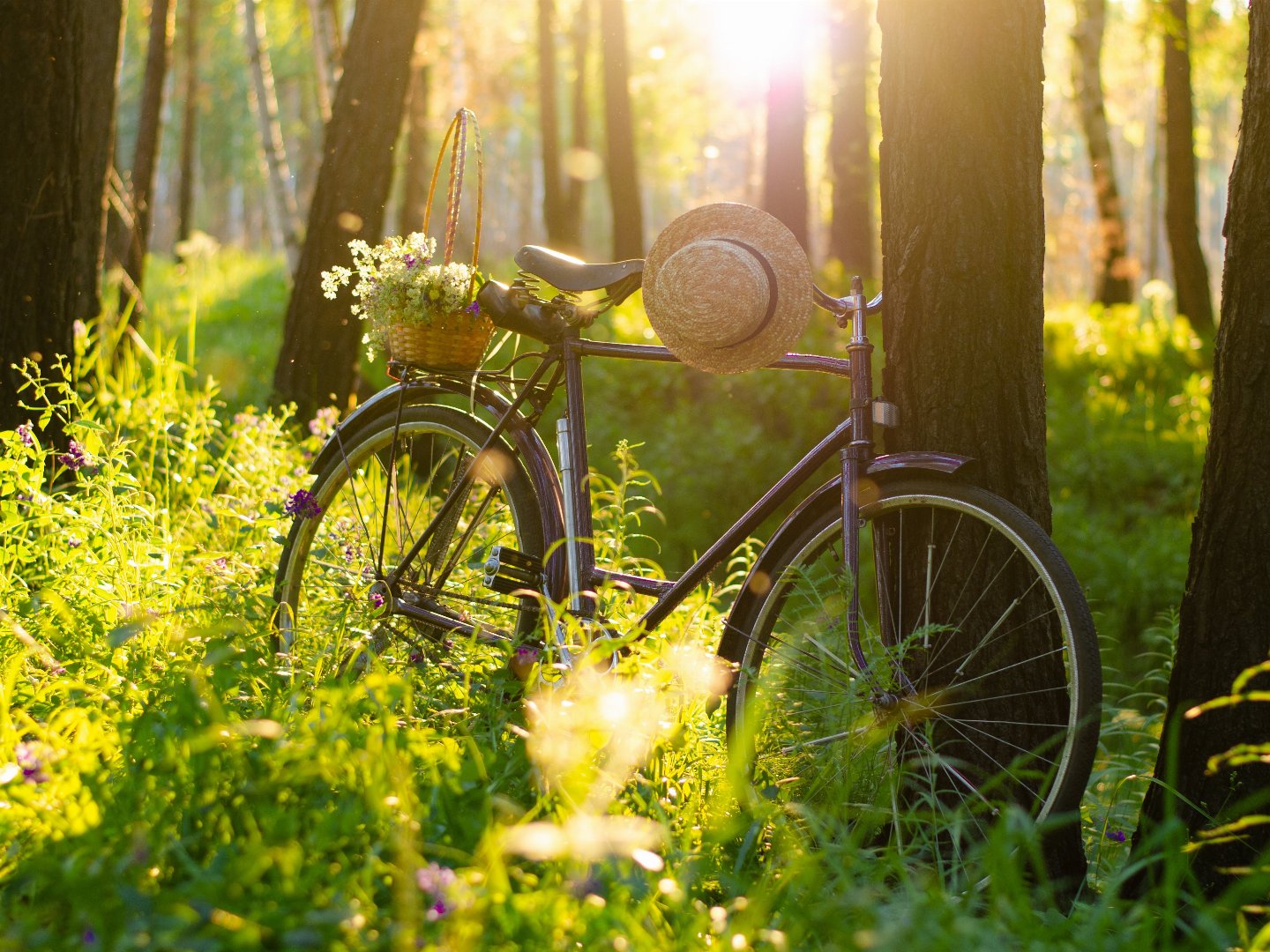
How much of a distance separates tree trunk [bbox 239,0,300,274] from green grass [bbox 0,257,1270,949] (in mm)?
8259

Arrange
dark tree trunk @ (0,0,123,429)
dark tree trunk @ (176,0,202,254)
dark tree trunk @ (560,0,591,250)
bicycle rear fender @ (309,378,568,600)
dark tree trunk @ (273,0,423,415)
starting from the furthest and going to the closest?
dark tree trunk @ (176,0,202,254)
dark tree trunk @ (560,0,591,250)
dark tree trunk @ (273,0,423,415)
dark tree trunk @ (0,0,123,429)
bicycle rear fender @ (309,378,568,600)

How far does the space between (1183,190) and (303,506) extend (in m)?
11.2

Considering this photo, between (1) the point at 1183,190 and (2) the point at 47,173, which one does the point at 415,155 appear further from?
(2) the point at 47,173

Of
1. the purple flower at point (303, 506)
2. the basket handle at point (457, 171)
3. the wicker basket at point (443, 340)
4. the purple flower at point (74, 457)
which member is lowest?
the purple flower at point (303, 506)

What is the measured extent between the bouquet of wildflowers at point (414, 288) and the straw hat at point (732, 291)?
0.77 metres

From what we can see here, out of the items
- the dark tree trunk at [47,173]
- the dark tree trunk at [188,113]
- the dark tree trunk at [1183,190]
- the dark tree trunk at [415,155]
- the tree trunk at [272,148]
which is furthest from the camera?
the dark tree trunk at [188,113]

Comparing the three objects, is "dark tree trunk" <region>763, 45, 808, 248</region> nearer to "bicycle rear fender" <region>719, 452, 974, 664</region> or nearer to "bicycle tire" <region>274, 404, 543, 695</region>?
"bicycle tire" <region>274, 404, 543, 695</region>

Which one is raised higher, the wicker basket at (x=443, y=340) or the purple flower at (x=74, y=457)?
the wicker basket at (x=443, y=340)

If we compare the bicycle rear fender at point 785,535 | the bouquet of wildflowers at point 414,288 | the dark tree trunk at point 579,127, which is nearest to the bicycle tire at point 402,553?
the bouquet of wildflowers at point 414,288

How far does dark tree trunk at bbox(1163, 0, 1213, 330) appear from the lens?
12258mm

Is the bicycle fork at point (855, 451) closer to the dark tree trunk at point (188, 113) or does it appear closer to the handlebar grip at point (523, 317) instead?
the handlebar grip at point (523, 317)

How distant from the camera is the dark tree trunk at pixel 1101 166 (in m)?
14.1

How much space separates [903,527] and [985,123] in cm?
99

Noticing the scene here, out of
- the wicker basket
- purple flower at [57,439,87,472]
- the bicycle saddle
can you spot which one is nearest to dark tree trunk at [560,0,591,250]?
purple flower at [57,439,87,472]
